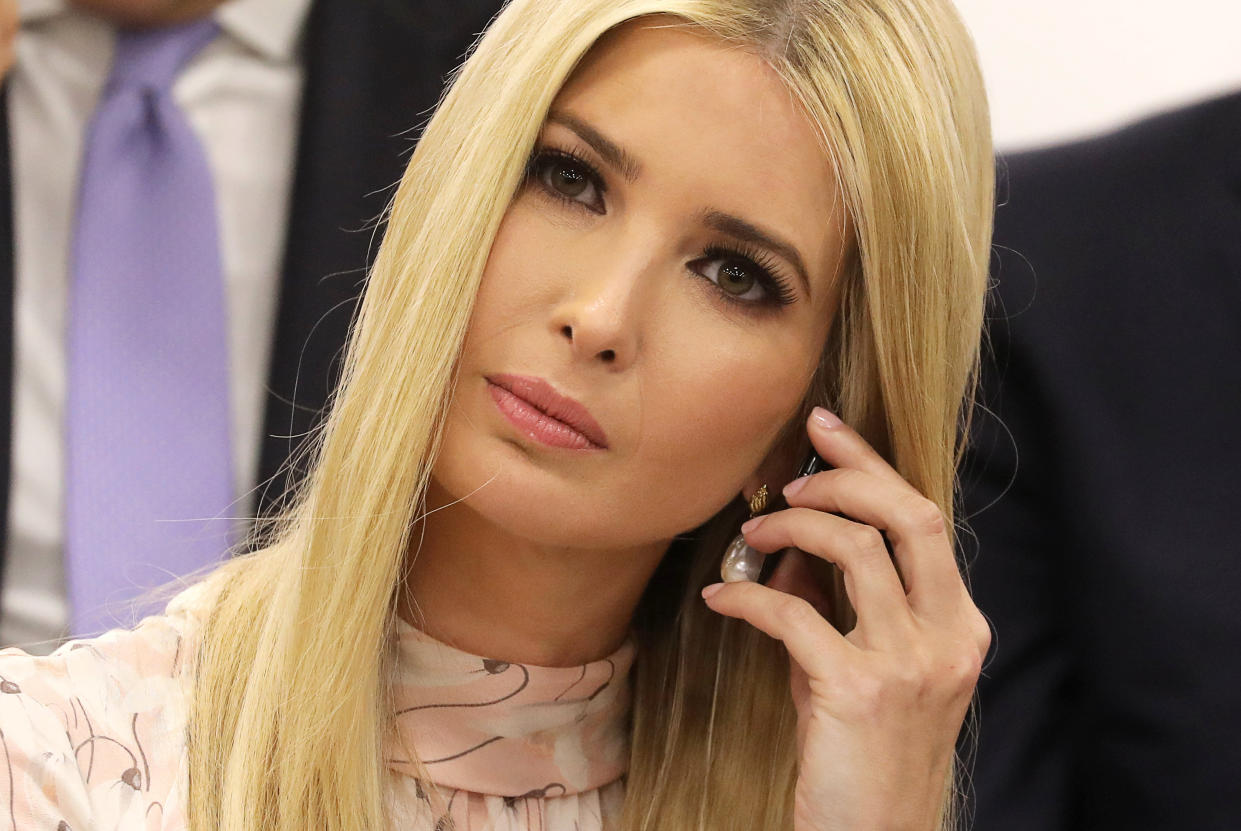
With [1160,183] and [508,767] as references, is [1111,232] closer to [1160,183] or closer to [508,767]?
[1160,183]

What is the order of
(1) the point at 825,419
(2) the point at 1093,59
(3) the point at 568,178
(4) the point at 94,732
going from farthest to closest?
(2) the point at 1093,59 → (1) the point at 825,419 → (3) the point at 568,178 → (4) the point at 94,732

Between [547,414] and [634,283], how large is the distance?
118 mm

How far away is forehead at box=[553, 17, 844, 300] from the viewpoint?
1007 millimetres

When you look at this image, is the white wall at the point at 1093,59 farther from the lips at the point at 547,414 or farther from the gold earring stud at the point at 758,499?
the lips at the point at 547,414

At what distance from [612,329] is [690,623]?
16.6 inches

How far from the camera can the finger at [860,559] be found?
3.56 ft

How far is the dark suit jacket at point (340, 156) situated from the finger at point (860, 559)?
0.59 meters

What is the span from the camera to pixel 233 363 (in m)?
1.52

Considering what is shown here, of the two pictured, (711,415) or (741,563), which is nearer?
(711,415)

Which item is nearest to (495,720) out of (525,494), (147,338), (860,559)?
(525,494)

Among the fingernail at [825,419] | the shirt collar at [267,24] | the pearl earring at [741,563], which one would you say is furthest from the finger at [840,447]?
the shirt collar at [267,24]

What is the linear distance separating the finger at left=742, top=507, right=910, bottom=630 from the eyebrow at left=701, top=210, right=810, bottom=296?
0.22 meters

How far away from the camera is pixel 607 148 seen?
3.35ft

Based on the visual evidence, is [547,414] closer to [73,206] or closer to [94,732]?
[94,732]
